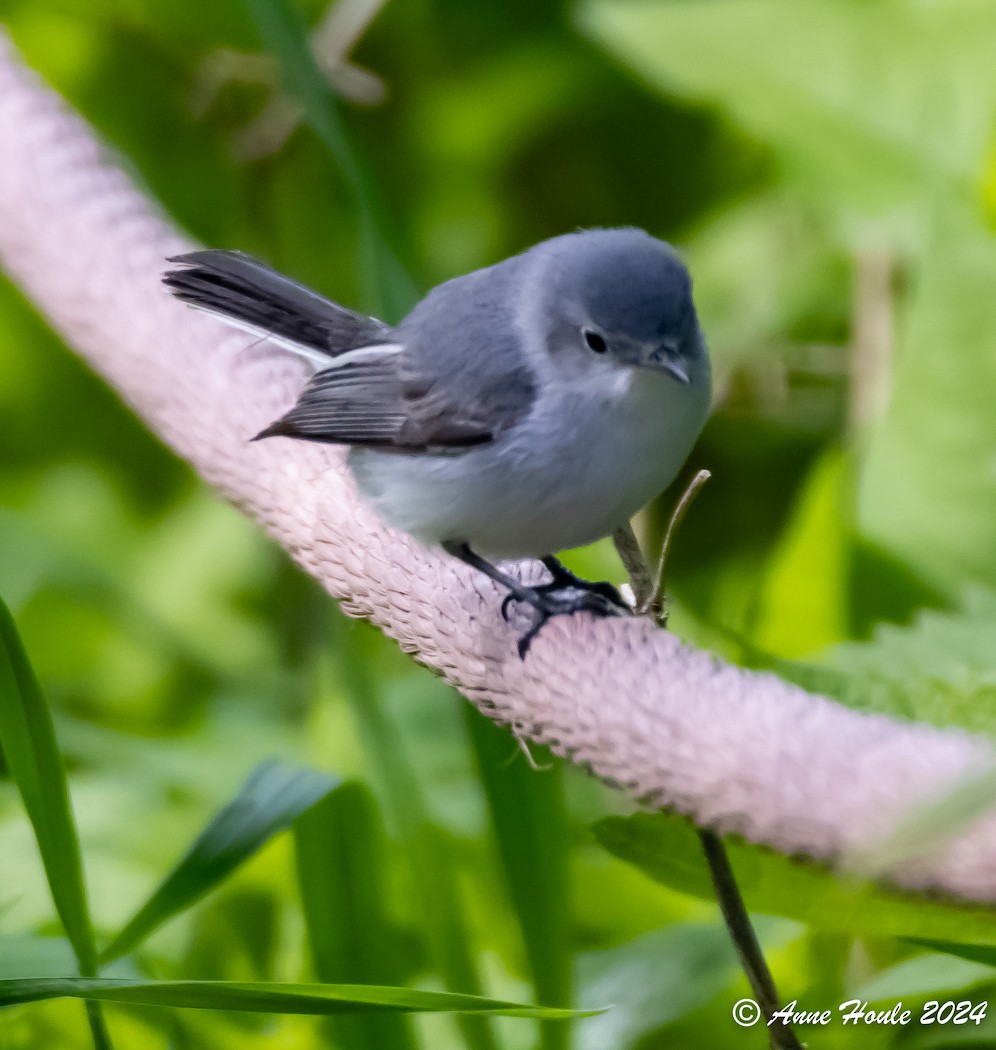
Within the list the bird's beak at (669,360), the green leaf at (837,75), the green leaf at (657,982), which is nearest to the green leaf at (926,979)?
the green leaf at (657,982)

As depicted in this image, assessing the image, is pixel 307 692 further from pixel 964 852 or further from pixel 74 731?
pixel 964 852

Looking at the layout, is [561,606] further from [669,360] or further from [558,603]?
[669,360]

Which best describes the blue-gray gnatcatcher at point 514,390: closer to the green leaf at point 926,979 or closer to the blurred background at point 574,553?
the blurred background at point 574,553

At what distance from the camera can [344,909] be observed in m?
1.35

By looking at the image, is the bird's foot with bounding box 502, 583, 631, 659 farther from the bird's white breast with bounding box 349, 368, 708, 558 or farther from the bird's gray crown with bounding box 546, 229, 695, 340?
the bird's gray crown with bounding box 546, 229, 695, 340

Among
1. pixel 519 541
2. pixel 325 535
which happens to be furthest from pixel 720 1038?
pixel 325 535

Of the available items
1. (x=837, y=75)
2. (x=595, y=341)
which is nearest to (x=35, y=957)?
(x=595, y=341)

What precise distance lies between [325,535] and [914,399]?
1.21 m

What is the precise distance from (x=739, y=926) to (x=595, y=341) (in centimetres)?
68

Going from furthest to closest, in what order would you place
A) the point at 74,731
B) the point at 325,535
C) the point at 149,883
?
the point at 74,731 < the point at 149,883 < the point at 325,535

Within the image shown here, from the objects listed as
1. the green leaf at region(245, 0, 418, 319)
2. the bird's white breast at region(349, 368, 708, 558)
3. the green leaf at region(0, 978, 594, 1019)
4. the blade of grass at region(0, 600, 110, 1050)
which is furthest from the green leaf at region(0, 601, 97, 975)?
the green leaf at region(245, 0, 418, 319)

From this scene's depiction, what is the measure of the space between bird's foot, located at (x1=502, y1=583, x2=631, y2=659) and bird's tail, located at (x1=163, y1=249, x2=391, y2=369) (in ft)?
1.36

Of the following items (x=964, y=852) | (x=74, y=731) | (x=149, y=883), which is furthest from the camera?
(x=74, y=731)

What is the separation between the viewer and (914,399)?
2191mm
